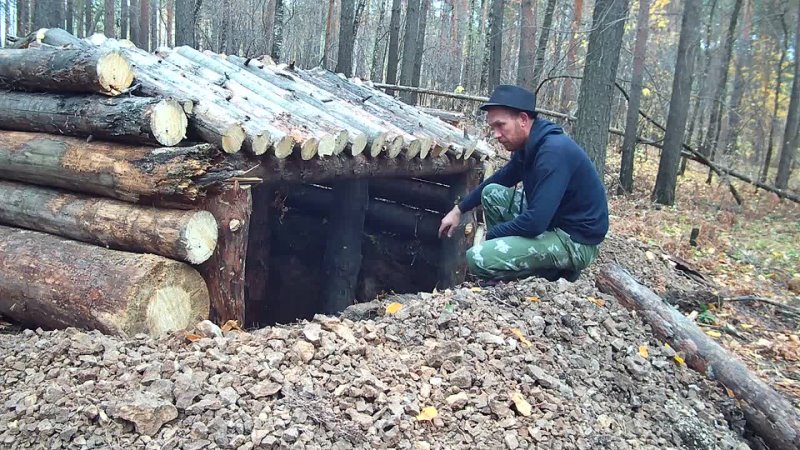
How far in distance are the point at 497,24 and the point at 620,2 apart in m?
7.12

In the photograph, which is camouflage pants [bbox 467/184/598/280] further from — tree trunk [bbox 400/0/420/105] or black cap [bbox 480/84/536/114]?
tree trunk [bbox 400/0/420/105]

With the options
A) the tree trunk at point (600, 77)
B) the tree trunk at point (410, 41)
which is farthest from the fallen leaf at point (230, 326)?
the tree trunk at point (410, 41)

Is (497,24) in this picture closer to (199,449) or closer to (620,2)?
(620,2)

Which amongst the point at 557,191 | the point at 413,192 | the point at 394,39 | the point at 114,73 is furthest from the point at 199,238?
the point at 394,39

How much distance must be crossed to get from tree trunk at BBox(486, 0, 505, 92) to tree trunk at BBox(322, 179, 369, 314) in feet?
29.9

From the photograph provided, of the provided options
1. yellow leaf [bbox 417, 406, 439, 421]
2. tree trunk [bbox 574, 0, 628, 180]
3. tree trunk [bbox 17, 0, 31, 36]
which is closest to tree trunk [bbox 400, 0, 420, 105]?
tree trunk [bbox 574, 0, 628, 180]

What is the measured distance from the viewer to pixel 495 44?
1502cm

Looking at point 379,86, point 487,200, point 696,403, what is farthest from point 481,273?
point 379,86

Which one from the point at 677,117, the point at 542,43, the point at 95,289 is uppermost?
the point at 542,43

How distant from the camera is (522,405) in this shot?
121 inches

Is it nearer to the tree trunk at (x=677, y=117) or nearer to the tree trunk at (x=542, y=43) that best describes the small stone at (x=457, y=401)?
the tree trunk at (x=677, y=117)

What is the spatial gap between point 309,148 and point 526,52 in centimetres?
993

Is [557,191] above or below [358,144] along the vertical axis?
below

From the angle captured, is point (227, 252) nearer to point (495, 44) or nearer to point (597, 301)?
point (597, 301)
